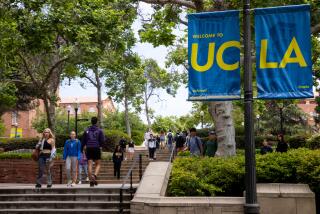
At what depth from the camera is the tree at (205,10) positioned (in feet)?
48.4

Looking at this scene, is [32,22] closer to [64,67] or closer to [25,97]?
[64,67]

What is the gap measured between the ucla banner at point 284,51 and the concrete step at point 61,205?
17.9 ft

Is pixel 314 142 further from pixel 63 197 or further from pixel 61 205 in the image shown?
pixel 61 205

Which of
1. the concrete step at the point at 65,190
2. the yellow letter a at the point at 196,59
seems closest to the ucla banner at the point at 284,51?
the yellow letter a at the point at 196,59

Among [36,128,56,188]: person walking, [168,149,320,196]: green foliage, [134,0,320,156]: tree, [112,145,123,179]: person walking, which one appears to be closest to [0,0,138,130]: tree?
[134,0,320,156]: tree

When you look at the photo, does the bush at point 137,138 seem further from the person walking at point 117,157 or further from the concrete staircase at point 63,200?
the concrete staircase at point 63,200

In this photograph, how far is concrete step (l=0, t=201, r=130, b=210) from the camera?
11.4 m

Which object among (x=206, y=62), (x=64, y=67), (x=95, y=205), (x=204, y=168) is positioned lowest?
(x=95, y=205)

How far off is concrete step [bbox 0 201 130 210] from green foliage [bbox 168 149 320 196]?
70.6 inches

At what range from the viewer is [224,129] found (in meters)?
14.8

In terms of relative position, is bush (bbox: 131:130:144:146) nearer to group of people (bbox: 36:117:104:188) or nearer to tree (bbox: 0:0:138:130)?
tree (bbox: 0:0:138:130)

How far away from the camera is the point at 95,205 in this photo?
11.5 m

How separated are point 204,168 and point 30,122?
72.1 metres

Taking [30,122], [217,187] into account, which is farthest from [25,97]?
[30,122]
